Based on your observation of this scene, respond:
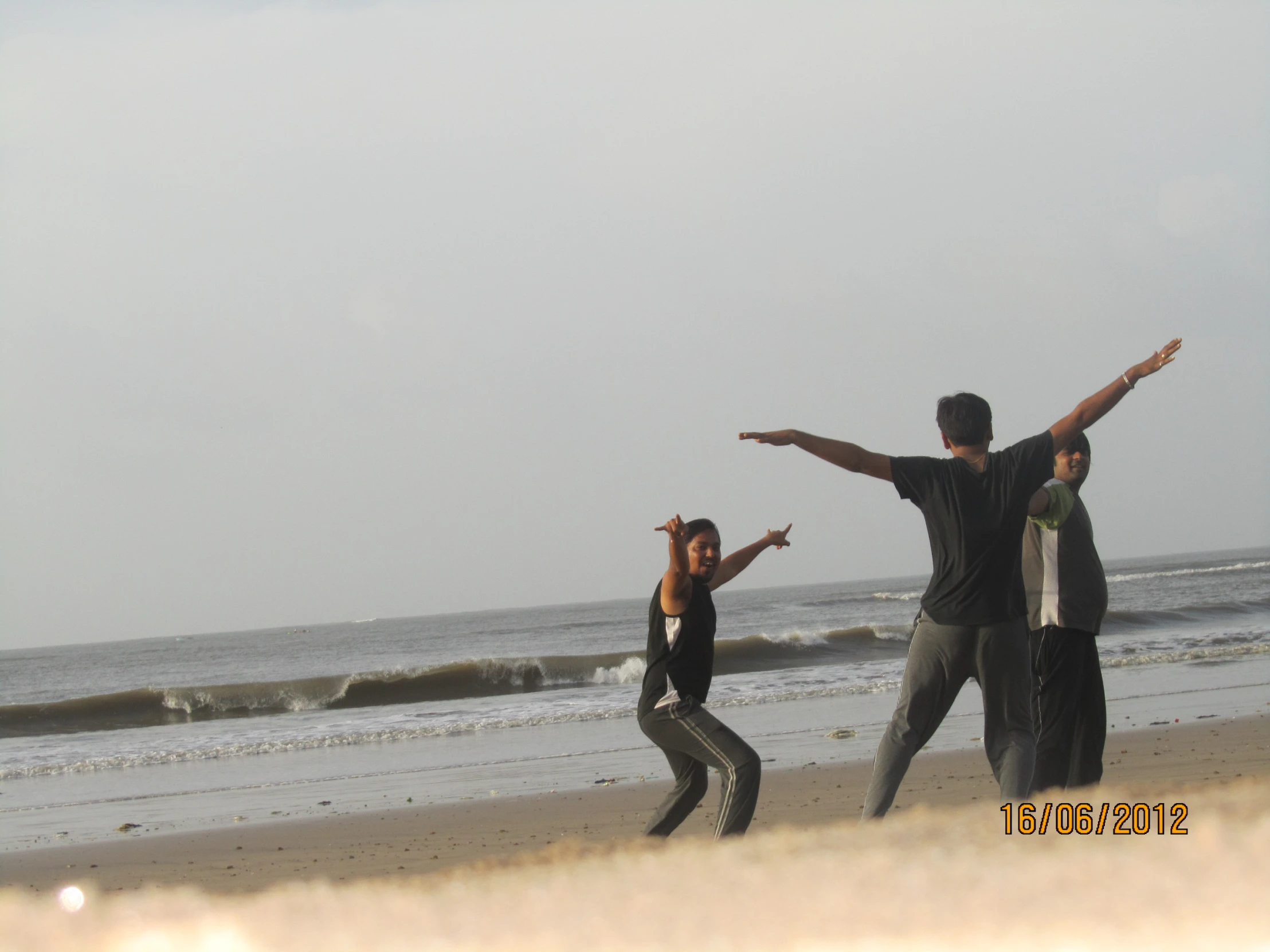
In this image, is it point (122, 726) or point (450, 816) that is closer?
point (450, 816)

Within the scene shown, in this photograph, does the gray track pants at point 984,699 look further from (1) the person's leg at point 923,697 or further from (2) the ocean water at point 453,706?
(2) the ocean water at point 453,706

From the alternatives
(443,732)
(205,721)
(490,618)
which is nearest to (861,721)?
(443,732)

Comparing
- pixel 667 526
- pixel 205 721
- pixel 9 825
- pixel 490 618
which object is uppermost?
pixel 667 526

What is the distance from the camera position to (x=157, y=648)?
59.8 metres

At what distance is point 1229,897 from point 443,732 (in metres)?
12.0

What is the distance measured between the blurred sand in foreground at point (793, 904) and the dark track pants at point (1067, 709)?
1.59 metres

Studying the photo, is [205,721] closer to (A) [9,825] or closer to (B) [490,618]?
(A) [9,825]

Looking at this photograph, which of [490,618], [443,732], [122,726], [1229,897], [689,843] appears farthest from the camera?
[490,618]

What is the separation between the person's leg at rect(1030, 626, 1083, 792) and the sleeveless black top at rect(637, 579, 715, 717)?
1.35m

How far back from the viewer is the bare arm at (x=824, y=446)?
152 inches

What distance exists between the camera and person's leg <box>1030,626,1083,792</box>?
463 cm

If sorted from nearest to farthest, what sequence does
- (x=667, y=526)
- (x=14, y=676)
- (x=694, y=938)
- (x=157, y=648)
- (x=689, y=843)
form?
1. (x=694, y=938)
2. (x=689, y=843)
3. (x=667, y=526)
4. (x=14, y=676)
5. (x=157, y=648)
